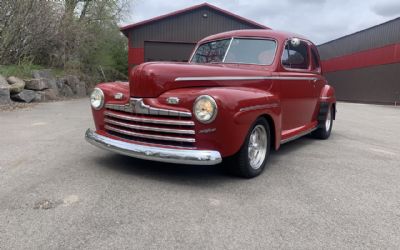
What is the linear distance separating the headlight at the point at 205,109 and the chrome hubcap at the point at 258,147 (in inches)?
31.4

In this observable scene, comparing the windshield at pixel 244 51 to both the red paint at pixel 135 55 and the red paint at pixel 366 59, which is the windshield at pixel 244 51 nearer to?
the red paint at pixel 135 55

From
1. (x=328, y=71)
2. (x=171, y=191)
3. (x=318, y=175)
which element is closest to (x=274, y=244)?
(x=171, y=191)

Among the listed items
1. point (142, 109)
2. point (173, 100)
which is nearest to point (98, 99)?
point (142, 109)

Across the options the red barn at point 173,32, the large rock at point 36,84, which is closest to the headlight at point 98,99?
the large rock at point 36,84

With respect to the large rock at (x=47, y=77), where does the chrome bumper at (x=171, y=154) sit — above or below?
below

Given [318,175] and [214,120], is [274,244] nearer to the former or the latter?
[214,120]

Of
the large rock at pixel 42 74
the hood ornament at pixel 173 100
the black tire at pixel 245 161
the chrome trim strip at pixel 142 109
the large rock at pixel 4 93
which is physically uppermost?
the large rock at pixel 42 74

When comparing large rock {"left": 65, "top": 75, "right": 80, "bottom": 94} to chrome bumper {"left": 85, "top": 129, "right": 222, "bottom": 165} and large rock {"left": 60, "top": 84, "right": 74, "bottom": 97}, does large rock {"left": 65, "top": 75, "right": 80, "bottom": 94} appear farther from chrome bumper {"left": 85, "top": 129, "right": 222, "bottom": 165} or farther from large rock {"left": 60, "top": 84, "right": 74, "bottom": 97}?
chrome bumper {"left": 85, "top": 129, "right": 222, "bottom": 165}

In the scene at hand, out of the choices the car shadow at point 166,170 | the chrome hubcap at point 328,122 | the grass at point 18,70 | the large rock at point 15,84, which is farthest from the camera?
the grass at point 18,70

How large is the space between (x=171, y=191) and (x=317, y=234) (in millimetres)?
1403

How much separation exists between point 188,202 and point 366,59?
2300 centimetres

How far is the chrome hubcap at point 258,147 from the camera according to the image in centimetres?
418

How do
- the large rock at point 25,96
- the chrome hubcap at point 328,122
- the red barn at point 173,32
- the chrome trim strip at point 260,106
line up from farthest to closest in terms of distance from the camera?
the red barn at point 173,32 < the large rock at point 25,96 < the chrome hubcap at point 328,122 < the chrome trim strip at point 260,106

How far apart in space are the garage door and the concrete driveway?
1500 centimetres
